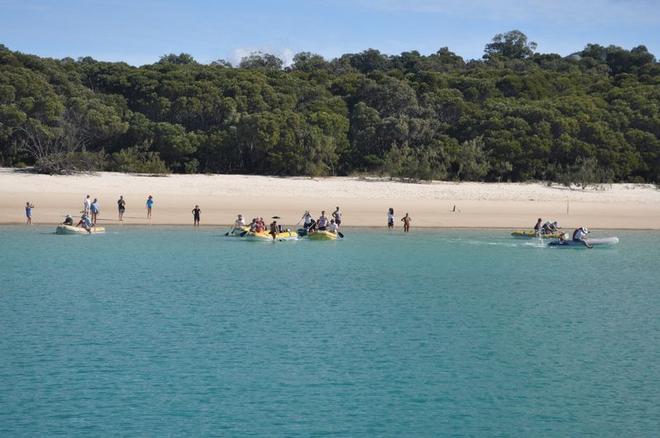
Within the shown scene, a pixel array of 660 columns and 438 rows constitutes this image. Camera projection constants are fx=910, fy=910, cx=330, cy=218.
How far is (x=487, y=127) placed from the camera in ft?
203

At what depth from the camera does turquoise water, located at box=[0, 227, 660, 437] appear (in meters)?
14.0

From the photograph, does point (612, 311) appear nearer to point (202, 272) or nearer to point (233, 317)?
point (233, 317)

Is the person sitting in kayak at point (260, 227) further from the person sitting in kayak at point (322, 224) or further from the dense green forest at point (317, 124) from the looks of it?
the dense green forest at point (317, 124)

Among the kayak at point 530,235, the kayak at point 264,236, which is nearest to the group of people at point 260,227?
the kayak at point 264,236

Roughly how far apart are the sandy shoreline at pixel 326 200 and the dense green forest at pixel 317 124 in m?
3.01

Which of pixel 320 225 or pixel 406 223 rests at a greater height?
pixel 406 223

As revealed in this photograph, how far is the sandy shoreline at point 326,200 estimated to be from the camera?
44.1m

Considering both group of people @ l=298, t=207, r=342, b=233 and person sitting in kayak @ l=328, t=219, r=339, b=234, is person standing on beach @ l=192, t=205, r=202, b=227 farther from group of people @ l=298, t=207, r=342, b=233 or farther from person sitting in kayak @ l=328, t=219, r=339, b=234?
person sitting in kayak @ l=328, t=219, r=339, b=234

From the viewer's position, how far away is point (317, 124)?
6122 centimetres

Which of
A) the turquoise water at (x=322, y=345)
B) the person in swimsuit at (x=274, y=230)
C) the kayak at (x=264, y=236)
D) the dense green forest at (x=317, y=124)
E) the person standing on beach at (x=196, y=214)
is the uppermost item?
the dense green forest at (x=317, y=124)

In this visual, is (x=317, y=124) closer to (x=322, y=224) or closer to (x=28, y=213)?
(x=322, y=224)

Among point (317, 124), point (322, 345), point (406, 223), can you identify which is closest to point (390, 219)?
point (406, 223)

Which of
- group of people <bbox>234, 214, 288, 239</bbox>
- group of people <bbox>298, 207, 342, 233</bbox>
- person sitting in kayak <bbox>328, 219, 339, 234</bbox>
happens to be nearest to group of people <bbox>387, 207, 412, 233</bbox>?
group of people <bbox>298, 207, 342, 233</bbox>

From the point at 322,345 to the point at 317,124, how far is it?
4341cm
